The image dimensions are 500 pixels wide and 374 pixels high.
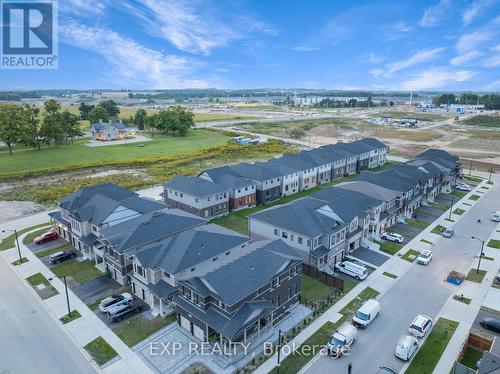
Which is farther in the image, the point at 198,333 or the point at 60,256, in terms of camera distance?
the point at 60,256

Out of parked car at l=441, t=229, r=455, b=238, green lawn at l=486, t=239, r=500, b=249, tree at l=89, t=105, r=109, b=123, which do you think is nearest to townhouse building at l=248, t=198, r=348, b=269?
parked car at l=441, t=229, r=455, b=238

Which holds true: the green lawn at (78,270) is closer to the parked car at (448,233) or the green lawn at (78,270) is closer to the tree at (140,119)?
the parked car at (448,233)

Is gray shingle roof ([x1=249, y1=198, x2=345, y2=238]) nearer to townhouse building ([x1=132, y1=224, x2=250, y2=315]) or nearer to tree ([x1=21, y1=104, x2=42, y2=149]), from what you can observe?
townhouse building ([x1=132, y1=224, x2=250, y2=315])

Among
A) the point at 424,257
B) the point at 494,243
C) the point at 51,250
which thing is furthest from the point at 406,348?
the point at 51,250

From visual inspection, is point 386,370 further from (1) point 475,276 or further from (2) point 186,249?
(1) point 475,276

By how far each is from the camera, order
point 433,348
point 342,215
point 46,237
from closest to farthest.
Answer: point 433,348
point 342,215
point 46,237

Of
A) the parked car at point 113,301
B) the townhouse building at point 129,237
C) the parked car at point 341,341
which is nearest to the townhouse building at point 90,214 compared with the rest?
the townhouse building at point 129,237
